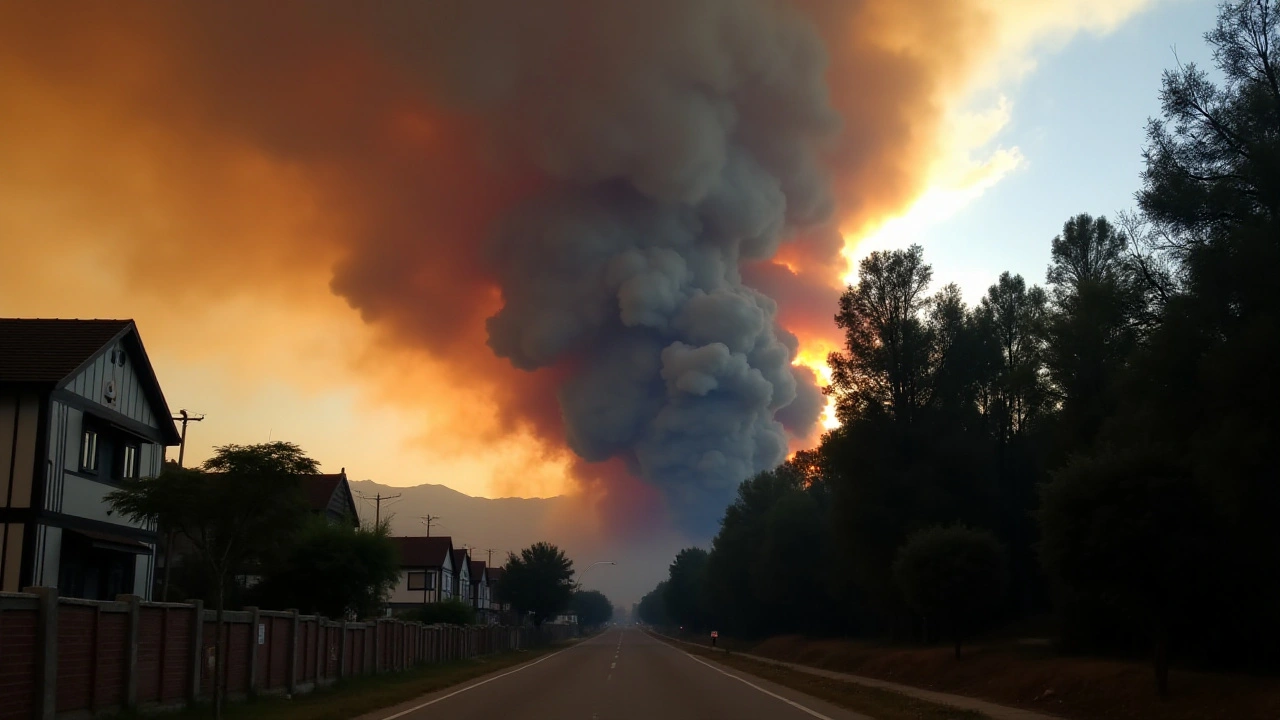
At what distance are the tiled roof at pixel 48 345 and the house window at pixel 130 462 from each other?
3.88 m

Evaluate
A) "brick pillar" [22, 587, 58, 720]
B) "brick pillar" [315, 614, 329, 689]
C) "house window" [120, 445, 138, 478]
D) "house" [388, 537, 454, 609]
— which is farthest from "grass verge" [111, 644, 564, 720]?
"house" [388, 537, 454, 609]

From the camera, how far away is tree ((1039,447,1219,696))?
20172mm

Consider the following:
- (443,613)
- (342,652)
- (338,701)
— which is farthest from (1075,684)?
(443,613)

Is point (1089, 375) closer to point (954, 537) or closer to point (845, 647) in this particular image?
point (954, 537)

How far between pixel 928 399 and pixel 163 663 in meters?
37.9

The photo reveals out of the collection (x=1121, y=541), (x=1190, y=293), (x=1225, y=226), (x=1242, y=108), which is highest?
(x=1242, y=108)

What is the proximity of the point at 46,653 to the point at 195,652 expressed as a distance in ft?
20.1

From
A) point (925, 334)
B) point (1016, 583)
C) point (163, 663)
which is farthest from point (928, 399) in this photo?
point (163, 663)

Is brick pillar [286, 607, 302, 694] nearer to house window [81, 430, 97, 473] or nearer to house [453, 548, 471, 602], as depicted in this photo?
house window [81, 430, 97, 473]

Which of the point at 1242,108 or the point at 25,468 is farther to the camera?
the point at 25,468

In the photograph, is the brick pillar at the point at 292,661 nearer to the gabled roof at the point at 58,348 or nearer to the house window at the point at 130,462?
the house window at the point at 130,462

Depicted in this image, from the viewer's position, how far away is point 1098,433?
34.2 m

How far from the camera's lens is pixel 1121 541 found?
66.4 feet

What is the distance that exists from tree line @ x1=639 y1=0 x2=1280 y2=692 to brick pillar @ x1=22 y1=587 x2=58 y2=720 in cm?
1918
